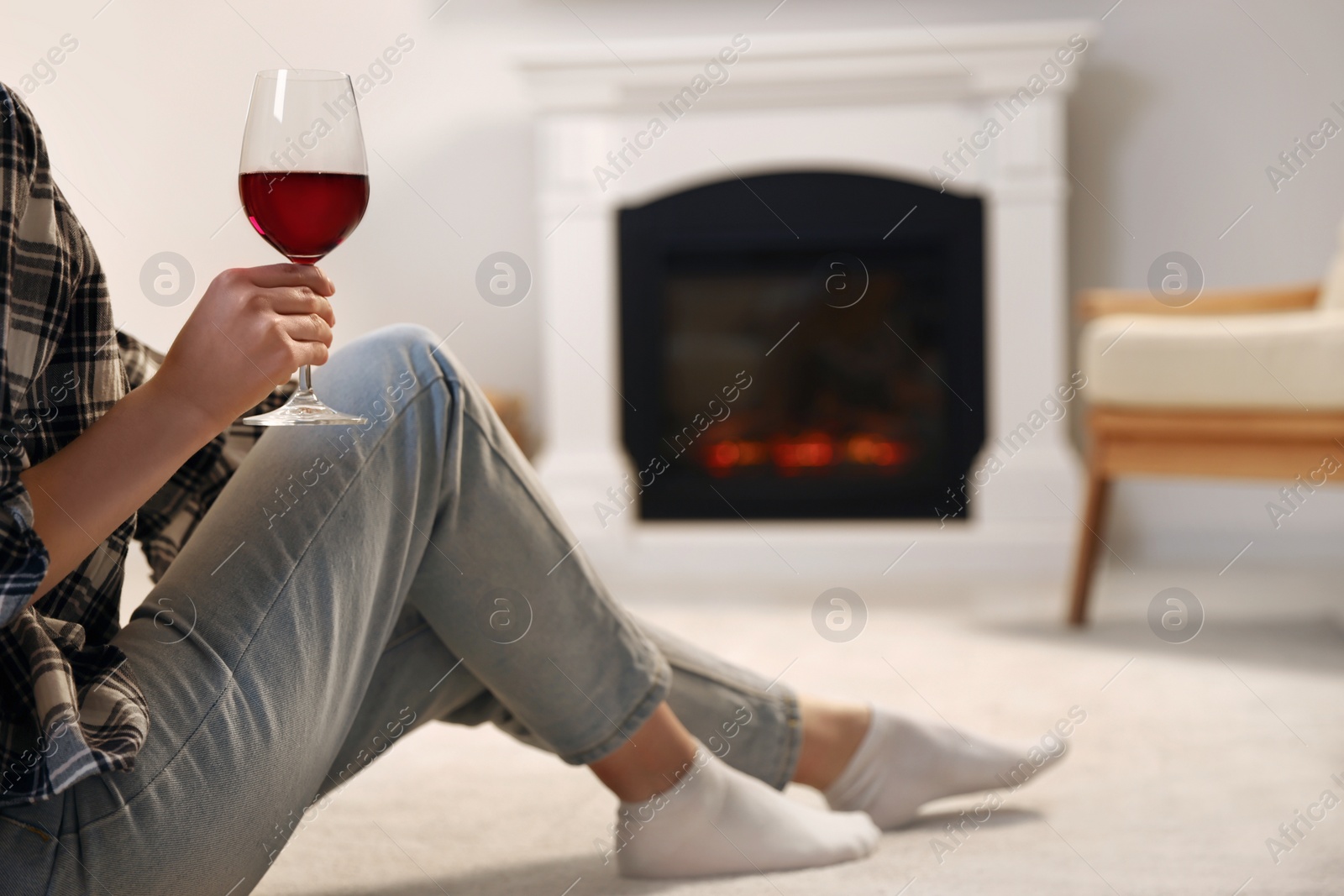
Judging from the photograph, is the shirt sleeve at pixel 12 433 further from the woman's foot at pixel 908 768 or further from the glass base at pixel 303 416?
the woman's foot at pixel 908 768

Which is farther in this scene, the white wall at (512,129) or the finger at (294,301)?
the white wall at (512,129)

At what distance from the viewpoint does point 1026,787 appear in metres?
1.21

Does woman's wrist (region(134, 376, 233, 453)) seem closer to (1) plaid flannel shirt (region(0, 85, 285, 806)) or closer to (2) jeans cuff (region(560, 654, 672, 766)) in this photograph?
(1) plaid flannel shirt (region(0, 85, 285, 806))

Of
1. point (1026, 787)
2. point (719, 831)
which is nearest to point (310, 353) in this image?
point (719, 831)

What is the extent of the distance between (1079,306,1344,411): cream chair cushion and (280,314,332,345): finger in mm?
1522

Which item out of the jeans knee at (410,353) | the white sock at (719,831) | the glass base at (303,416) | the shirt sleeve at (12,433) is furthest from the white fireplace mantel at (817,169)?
the shirt sleeve at (12,433)

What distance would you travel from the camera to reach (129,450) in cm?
58

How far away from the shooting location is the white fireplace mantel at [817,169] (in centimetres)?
267

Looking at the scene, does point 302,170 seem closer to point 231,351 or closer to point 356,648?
point 231,351

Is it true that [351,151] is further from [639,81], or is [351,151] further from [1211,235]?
[1211,235]

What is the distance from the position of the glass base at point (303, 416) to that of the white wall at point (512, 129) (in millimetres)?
2238

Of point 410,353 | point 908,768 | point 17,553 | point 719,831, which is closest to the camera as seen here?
point 17,553

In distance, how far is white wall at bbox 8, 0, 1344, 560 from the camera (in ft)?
9.09

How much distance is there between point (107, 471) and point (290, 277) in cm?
13
